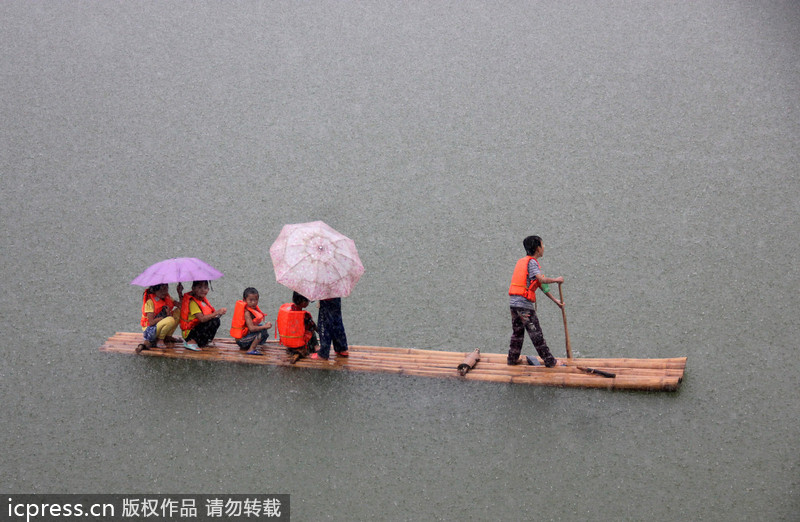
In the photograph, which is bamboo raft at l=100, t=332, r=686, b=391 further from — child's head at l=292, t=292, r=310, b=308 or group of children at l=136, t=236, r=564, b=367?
child's head at l=292, t=292, r=310, b=308

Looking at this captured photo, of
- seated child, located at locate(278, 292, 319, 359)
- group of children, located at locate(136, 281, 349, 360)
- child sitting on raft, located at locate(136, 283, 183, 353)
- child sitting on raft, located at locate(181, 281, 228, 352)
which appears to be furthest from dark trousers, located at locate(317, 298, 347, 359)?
child sitting on raft, located at locate(136, 283, 183, 353)

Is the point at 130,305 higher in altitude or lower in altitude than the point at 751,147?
lower

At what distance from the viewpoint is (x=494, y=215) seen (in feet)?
22.2

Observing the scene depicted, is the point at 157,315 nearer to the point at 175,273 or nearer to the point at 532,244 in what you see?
the point at 175,273

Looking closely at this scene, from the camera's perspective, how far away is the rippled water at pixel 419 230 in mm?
4816

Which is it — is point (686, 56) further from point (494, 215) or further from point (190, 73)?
point (190, 73)

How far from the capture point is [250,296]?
5.45 m

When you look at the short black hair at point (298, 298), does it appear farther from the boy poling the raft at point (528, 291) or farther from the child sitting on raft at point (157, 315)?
the boy poling the raft at point (528, 291)

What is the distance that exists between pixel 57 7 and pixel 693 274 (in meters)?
6.54

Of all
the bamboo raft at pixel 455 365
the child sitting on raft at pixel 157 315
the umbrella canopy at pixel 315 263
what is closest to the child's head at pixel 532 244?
the bamboo raft at pixel 455 365

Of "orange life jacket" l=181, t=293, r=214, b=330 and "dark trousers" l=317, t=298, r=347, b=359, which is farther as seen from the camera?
"orange life jacket" l=181, t=293, r=214, b=330

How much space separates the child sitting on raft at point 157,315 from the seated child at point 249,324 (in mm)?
419

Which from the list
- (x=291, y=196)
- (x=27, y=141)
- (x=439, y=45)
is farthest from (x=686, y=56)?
(x=27, y=141)

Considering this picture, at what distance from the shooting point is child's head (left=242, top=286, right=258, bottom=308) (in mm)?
5453
